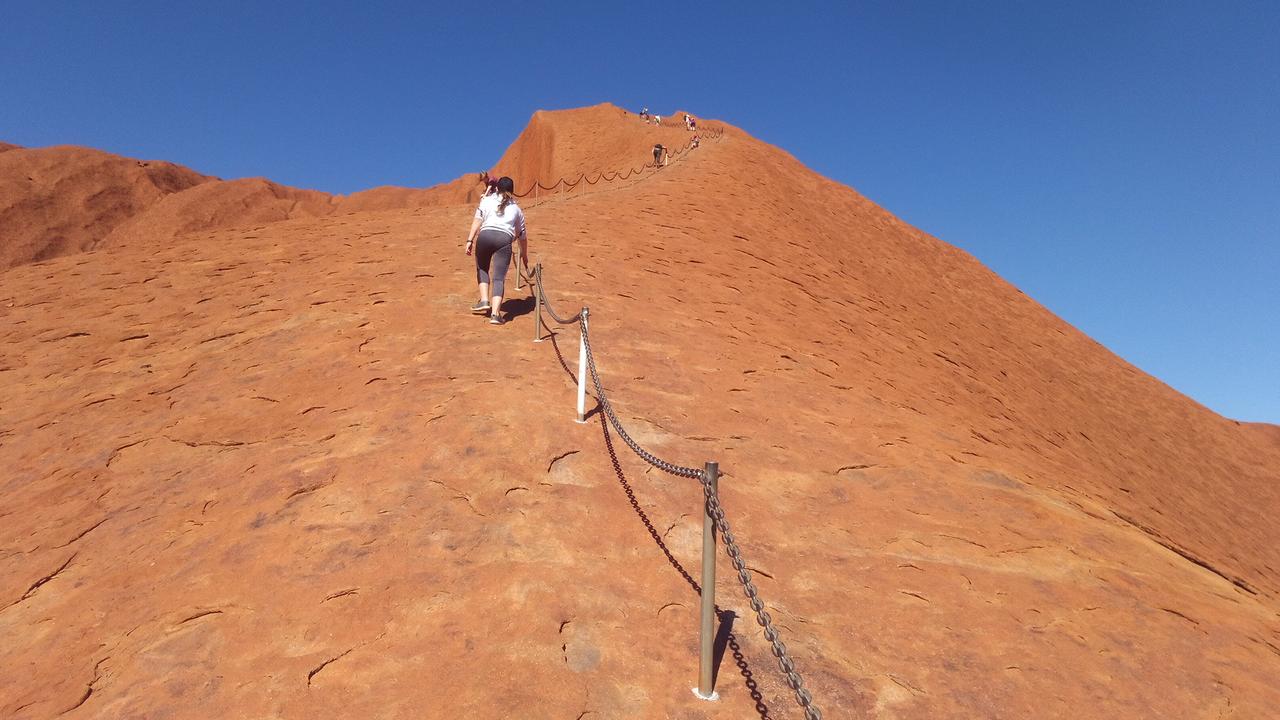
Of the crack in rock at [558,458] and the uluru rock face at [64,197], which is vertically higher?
the uluru rock face at [64,197]

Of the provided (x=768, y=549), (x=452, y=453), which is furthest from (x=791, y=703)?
(x=452, y=453)

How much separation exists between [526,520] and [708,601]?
1.49 m

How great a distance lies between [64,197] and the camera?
25875mm

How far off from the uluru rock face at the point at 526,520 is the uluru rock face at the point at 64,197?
20.0 m

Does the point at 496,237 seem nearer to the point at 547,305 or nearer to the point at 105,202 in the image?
the point at 547,305

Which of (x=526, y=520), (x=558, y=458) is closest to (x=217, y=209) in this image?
(x=558, y=458)

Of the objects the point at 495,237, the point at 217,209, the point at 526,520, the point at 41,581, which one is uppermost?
the point at 217,209

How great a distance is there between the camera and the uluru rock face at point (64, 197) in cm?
2369

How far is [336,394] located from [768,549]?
372cm

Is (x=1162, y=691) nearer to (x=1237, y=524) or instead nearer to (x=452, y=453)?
(x=452, y=453)

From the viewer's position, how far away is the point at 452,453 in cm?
436

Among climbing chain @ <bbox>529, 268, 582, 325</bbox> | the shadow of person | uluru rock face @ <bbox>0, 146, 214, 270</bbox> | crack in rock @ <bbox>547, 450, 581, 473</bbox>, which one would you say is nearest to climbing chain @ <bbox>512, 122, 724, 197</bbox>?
the shadow of person

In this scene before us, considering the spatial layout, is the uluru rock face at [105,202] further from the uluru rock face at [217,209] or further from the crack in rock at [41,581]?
the crack in rock at [41,581]

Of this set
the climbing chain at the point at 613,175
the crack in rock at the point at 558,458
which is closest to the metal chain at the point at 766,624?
the crack in rock at the point at 558,458
